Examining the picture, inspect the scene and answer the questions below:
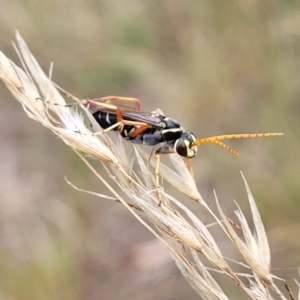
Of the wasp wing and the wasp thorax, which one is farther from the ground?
the wasp wing

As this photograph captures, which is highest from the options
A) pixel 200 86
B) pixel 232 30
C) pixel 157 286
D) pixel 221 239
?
pixel 232 30

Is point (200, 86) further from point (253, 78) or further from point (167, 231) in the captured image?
point (167, 231)

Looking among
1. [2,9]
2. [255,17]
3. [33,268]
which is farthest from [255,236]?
[2,9]

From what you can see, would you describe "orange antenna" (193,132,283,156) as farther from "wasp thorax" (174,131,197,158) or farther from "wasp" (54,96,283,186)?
"wasp" (54,96,283,186)

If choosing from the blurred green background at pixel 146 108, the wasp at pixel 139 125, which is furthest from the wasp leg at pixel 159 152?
the blurred green background at pixel 146 108

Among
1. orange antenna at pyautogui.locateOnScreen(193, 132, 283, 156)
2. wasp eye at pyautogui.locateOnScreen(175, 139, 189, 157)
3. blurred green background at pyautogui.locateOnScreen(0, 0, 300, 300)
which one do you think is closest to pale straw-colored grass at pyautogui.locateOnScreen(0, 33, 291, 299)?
orange antenna at pyautogui.locateOnScreen(193, 132, 283, 156)

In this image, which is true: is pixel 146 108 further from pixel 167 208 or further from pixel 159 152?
pixel 167 208

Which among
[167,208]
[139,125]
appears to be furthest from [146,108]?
[167,208]
